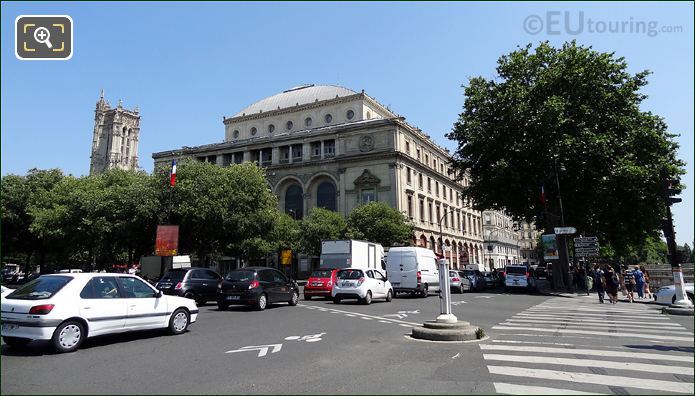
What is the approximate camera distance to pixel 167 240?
2478cm

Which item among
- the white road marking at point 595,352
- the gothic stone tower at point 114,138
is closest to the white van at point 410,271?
the white road marking at point 595,352

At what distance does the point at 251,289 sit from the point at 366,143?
139ft

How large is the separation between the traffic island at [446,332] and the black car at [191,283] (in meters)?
12.2

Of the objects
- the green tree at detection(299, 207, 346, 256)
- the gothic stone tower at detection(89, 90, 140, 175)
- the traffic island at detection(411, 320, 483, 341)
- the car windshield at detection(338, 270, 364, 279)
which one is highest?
the gothic stone tower at detection(89, 90, 140, 175)

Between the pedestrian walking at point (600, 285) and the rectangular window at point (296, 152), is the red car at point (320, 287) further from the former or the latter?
the rectangular window at point (296, 152)

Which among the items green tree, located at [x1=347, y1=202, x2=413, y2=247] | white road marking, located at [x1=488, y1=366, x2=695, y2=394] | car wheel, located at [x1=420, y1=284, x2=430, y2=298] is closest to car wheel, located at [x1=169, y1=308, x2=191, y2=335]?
white road marking, located at [x1=488, y1=366, x2=695, y2=394]

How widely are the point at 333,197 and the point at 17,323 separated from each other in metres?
52.1

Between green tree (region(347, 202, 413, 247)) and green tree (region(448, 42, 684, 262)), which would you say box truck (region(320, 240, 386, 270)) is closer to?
green tree (region(448, 42, 684, 262))

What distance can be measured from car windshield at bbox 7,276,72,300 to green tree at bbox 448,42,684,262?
28462mm

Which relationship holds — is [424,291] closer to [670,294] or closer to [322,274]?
[322,274]

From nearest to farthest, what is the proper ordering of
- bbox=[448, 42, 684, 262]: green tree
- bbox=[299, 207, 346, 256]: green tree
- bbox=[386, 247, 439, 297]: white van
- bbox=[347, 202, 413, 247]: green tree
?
bbox=[386, 247, 439, 297]: white van < bbox=[448, 42, 684, 262]: green tree < bbox=[347, 202, 413, 247]: green tree < bbox=[299, 207, 346, 256]: green tree

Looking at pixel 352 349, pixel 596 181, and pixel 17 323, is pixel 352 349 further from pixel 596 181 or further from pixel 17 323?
pixel 596 181

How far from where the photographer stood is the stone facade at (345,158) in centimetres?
5662

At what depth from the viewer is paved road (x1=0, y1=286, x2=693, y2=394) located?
6.17 m
